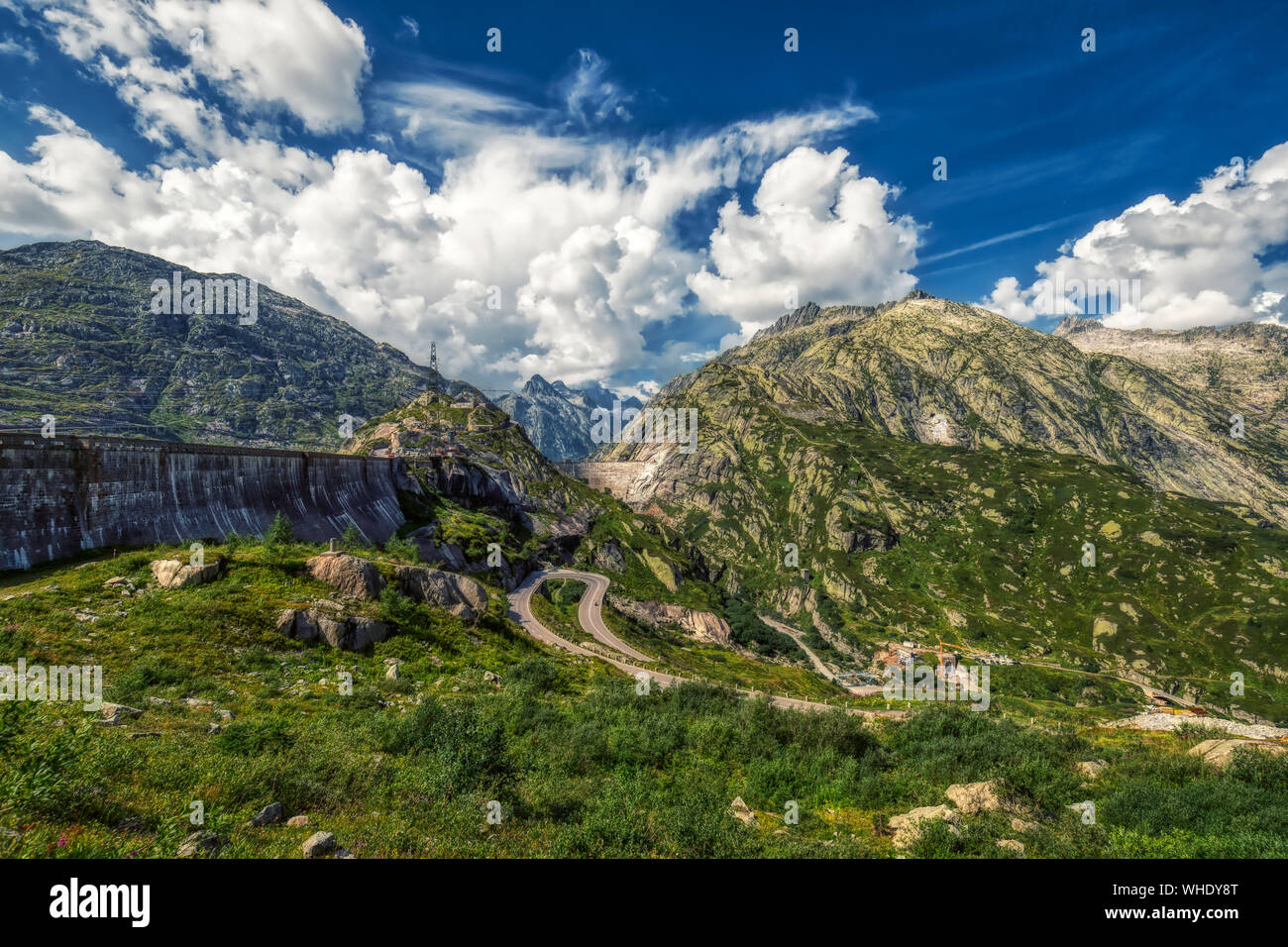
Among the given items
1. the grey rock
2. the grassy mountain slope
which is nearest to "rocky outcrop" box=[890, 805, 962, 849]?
the grassy mountain slope

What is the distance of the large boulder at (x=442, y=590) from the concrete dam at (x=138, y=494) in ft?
68.6

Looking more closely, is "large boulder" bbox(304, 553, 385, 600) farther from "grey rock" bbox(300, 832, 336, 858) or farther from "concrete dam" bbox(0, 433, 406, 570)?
"grey rock" bbox(300, 832, 336, 858)

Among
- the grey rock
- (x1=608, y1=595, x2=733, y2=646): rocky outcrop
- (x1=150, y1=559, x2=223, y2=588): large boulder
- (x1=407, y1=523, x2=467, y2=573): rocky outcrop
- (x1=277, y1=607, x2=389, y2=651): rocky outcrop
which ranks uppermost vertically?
(x1=150, y1=559, x2=223, y2=588): large boulder

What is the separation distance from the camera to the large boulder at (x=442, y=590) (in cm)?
3388

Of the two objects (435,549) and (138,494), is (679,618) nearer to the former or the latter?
(435,549)

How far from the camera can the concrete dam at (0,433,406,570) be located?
29.9 m

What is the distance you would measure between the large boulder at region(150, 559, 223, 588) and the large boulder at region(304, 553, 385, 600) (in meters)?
4.67

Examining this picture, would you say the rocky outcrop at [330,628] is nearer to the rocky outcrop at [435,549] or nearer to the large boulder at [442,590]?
the large boulder at [442,590]

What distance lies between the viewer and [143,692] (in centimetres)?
1556

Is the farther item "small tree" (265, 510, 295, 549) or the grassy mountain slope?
"small tree" (265, 510, 295, 549)

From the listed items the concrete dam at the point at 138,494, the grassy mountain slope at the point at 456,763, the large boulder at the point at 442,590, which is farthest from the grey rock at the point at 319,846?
the concrete dam at the point at 138,494
